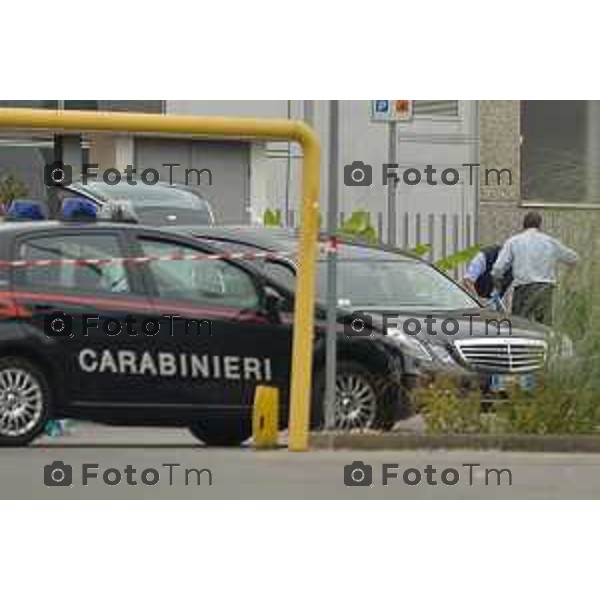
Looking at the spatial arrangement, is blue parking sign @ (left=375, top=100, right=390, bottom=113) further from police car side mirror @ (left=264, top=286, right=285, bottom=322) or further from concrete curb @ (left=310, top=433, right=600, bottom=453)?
concrete curb @ (left=310, top=433, right=600, bottom=453)

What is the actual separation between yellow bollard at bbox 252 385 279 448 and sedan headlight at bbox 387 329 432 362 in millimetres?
1166

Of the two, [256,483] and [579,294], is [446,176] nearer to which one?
[579,294]

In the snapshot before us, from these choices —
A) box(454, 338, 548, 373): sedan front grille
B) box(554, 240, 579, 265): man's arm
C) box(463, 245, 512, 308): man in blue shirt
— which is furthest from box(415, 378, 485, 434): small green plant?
box(463, 245, 512, 308): man in blue shirt

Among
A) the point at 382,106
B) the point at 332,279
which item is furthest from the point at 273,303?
the point at 382,106

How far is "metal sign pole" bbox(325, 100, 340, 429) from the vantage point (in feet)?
40.0

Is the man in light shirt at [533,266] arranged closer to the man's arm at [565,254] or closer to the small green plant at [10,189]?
the man's arm at [565,254]

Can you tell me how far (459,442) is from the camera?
1196cm

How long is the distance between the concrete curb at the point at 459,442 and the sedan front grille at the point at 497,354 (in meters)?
0.91

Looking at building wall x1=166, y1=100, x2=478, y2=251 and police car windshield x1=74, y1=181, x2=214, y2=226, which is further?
police car windshield x1=74, y1=181, x2=214, y2=226

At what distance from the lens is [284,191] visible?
16281 mm

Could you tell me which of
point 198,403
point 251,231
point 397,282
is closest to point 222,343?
point 198,403

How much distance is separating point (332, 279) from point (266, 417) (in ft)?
3.68

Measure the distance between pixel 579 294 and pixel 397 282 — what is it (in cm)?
164

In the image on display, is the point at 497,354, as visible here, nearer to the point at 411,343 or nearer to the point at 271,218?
the point at 411,343
